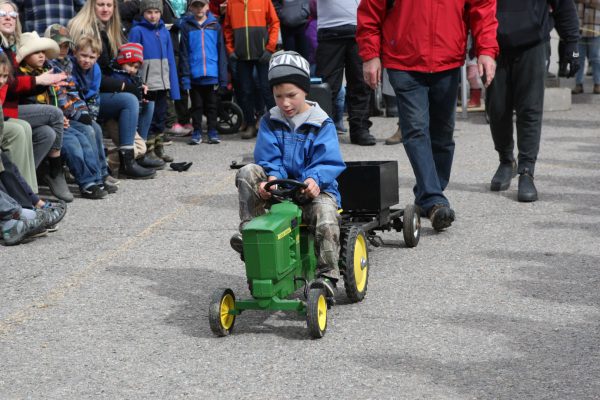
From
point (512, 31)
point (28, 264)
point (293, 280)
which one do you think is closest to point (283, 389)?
point (293, 280)

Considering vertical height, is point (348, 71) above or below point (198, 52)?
below

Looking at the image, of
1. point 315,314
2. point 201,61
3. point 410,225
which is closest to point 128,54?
point 201,61

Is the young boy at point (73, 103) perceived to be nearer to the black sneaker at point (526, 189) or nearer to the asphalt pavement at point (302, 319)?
the asphalt pavement at point (302, 319)

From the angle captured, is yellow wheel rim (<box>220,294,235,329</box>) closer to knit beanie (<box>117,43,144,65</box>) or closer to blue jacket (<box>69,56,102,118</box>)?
blue jacket (<box>69,56,102,118</box>)

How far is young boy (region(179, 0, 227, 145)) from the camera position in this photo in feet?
43.8

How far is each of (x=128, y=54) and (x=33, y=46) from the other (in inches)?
62.8

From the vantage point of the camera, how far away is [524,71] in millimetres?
9445

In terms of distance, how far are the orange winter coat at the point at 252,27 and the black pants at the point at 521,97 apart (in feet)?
14.3

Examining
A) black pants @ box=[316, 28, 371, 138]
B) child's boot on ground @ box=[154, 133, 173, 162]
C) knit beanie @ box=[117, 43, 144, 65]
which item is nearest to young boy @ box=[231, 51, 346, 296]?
knit beanie @ box=[117, 43, 144, 65]

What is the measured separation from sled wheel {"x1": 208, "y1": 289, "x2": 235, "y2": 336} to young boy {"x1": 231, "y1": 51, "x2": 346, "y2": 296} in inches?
21.4

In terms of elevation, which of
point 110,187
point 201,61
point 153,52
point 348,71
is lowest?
point 110,187

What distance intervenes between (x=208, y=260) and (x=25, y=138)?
2.42 metres

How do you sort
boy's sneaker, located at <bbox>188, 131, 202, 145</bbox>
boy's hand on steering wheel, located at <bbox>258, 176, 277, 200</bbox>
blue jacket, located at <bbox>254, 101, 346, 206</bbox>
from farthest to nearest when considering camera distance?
boy's sneaker, located at <bbox>188, 131, 202, 145</bbox> → blue jacket, located at <bbox>254, 101, 346, 206</bbox> → boy's hand on steering wheel, located at <bbox>258, 176, 277, 200</bbox>

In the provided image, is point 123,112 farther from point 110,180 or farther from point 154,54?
point 154,54
